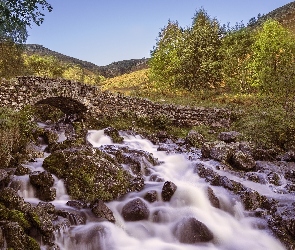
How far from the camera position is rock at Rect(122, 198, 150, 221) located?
1049 centimetres

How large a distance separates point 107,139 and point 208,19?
89.1 ft

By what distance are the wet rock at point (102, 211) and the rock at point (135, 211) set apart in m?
0.56

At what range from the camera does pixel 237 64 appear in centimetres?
3606

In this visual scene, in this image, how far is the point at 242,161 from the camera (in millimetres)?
15508

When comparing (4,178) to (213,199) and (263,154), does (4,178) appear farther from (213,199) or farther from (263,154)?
(263,154)

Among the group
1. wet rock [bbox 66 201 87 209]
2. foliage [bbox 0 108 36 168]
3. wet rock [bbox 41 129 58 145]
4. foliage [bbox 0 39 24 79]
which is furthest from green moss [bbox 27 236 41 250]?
foliage [bbox 0 39 24 79]

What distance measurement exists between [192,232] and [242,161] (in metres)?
6.59

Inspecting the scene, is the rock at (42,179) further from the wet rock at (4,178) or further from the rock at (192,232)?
the rock at (192,232)

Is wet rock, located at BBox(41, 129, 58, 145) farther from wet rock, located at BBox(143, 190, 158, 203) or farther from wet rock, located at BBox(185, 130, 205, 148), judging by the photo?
wet rock, located at BBox(185, 130, 205, 148)

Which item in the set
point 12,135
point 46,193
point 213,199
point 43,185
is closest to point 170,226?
point 213,199

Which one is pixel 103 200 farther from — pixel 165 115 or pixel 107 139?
pixel 165 115

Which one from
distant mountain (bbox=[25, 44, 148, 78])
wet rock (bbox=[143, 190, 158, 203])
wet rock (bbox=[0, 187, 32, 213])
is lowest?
wet rock (bbox=[143, 190, 158, 203])

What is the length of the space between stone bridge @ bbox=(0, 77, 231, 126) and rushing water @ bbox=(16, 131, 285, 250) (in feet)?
20.5

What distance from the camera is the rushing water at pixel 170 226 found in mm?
9117
